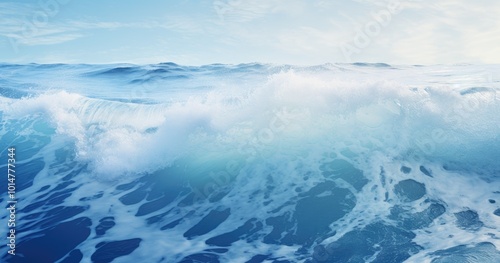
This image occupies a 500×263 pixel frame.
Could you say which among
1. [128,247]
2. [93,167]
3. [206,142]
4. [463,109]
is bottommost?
[128,247]

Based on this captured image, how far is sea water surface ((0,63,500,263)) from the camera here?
7.65 metres

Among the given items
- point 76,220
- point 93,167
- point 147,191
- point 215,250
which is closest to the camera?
point 215,250

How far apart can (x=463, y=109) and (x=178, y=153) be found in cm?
992

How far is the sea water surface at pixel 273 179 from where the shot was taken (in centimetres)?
765

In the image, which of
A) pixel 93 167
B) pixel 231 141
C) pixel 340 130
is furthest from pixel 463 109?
pixel 93 167

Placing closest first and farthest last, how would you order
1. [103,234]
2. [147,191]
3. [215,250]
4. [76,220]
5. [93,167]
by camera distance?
[215,250], [103,234], [76,220], [147,191], [93,167]

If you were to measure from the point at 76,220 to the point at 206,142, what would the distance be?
15.7 feet

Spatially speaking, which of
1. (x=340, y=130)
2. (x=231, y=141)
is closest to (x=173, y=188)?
(x=231, y=141)

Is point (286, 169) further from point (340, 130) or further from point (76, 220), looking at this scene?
point (76, 220)

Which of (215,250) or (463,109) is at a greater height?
(463,109)

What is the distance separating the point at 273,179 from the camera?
10.5 meters

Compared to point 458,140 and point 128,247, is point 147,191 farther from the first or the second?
point 458,140

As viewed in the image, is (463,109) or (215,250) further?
(463,109)

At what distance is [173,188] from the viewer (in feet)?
35.3
